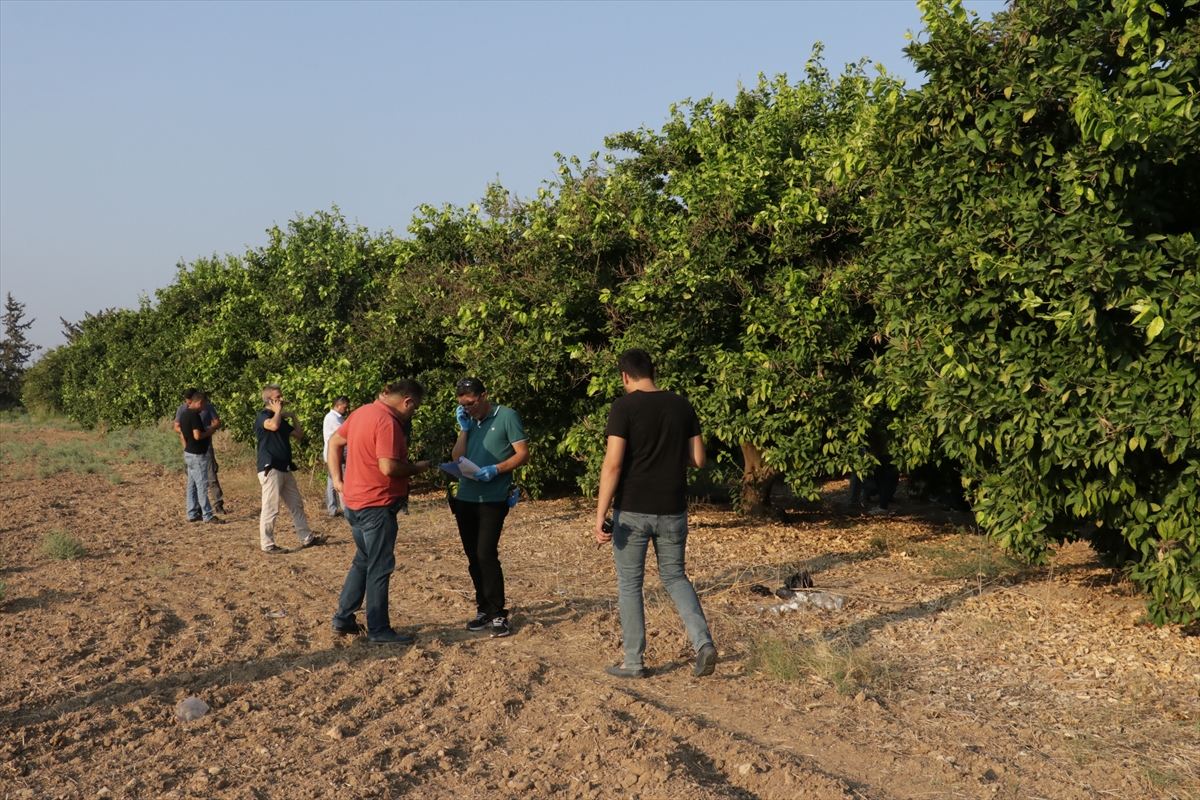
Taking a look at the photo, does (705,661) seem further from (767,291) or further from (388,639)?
(767,291)

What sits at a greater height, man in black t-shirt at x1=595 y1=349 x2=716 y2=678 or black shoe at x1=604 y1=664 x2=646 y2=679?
man in black t-shirt at x1=595 y1=349 x2=716 y2=678

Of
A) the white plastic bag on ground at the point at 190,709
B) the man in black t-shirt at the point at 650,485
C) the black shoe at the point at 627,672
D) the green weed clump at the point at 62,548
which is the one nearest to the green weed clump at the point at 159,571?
the green weed clump at the point at 62,548

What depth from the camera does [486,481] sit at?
6801 mm

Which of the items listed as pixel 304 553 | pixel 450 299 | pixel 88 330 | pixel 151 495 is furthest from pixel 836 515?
pixel 88 330

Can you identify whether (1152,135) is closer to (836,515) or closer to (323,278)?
(836,515)

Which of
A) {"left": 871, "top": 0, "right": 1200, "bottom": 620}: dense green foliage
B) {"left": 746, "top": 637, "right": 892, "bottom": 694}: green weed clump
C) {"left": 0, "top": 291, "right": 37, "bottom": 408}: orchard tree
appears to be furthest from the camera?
{"left": 0, "top": 291, "right": 37, "bottom": 408}: orchard tree

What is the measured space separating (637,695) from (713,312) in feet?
19.7

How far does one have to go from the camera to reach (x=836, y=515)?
14.0 meters

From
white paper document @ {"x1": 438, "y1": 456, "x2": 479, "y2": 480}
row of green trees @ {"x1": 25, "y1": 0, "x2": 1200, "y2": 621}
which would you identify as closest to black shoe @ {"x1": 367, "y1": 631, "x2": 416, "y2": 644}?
white paper document @ {"x1": 438, "y1": 456, "x2": 479, "y2": 480}

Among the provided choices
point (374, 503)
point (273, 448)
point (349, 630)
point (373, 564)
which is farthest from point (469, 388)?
point (273, 448)

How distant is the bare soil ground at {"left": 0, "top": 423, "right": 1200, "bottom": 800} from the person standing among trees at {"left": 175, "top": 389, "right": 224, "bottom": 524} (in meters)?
2.87

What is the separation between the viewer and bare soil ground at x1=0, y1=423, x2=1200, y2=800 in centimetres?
447

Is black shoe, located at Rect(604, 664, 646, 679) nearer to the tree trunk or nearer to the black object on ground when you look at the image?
the black object on ground

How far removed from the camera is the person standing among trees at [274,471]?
10.7 metres
